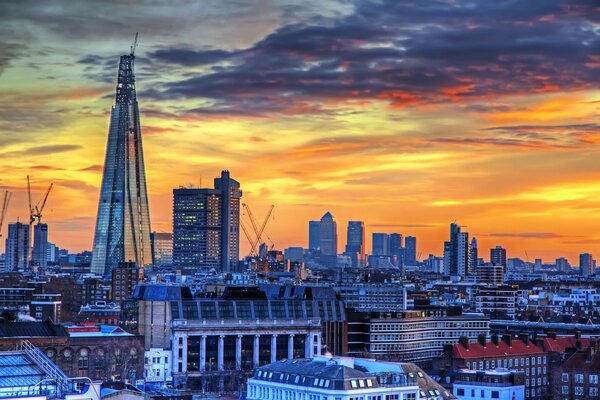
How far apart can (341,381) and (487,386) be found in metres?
25.9

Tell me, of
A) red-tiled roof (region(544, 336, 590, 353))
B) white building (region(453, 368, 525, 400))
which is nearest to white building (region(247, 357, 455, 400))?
white building (region(453, 368, 525, 400))

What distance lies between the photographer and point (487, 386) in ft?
480

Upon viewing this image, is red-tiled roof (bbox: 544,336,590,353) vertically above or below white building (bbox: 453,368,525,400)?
above

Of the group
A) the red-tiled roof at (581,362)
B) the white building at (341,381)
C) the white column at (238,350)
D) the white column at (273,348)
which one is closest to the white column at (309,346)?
the white column at (273,348)

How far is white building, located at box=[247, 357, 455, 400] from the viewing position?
127 metres

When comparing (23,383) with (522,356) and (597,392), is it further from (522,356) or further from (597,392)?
(522,356)

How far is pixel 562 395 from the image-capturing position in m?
164

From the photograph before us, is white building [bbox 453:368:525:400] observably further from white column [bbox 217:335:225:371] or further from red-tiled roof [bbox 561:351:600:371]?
white column [bbox 217:335:225:371]

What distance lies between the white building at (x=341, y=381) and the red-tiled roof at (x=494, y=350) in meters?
36.8

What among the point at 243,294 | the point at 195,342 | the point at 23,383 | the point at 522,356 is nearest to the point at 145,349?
the point at 195,342

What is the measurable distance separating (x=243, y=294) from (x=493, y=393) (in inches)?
2328

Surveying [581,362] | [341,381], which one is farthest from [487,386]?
[341,381]

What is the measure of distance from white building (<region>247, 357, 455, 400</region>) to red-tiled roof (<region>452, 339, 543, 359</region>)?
3676 cm

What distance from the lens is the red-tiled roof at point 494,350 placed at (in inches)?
6944
